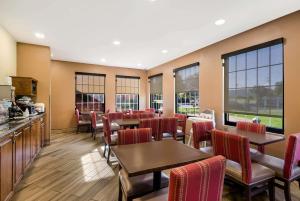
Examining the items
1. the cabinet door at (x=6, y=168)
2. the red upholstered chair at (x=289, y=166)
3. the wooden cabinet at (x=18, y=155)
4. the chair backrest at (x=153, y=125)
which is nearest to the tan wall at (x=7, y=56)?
the wooden cabinet at (x=18, y=155)

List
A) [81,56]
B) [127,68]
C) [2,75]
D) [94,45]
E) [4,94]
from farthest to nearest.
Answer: [127,68], [81,56], [94,45], [2,75], [4,94]

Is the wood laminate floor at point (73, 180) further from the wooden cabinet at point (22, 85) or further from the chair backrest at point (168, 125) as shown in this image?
the wooden cabinet at point (22, 85)

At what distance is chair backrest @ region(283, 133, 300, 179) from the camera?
1812 mm

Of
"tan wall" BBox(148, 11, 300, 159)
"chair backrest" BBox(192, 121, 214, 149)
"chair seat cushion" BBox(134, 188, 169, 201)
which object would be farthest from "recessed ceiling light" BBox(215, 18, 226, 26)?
"chair seat cushion" BBox(134, 188, 169, 201)

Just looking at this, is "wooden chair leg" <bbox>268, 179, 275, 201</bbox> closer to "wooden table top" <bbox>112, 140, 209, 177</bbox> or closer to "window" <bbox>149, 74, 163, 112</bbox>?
"wooden table top" <bbox>112, 140, 209, 177</bbox>

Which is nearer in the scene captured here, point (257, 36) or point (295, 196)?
point (295, 196)

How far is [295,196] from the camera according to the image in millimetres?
2223

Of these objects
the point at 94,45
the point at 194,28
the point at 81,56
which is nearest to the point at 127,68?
the point at 81,56

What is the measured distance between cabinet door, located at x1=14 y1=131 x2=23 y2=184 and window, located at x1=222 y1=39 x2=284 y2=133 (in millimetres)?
4273

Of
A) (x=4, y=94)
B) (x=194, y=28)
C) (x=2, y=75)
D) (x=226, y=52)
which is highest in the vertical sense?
(x=194, y=28)

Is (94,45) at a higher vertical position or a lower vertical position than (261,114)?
higher

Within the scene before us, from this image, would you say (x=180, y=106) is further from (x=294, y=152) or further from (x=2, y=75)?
(x=2, y=75)

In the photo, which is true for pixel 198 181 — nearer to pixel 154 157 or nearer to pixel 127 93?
pixel 154 157

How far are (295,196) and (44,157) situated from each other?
15.0ft
